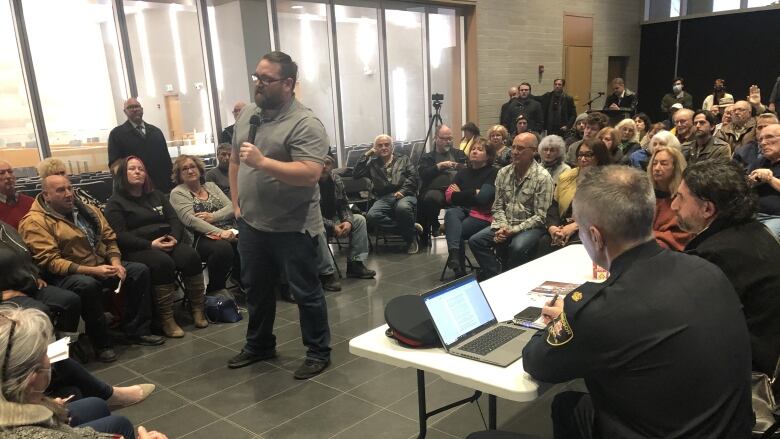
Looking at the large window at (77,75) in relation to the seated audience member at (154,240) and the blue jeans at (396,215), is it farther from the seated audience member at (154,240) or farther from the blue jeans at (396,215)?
the blue jeans at (396,215)

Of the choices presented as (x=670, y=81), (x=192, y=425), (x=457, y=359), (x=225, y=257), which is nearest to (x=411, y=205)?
(x=225, y=257)

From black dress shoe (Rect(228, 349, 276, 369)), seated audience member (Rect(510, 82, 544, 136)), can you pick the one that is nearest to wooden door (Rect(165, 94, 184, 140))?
black dress shoe (Rect(228, 349, 276, 369))

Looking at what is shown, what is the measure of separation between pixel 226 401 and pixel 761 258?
7.68 feet

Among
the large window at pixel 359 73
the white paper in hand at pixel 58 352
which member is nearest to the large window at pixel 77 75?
the large window at pixel 359 73

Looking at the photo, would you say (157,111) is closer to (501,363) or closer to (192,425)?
(192,425)

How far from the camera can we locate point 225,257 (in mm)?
4121

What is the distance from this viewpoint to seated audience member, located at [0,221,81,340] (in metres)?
2.99

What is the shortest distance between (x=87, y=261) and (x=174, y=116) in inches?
146

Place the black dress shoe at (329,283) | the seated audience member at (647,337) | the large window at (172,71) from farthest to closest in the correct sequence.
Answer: the large window at (172,71)
the black dress shoe at (329,283)
the seated audience member at (647,337)

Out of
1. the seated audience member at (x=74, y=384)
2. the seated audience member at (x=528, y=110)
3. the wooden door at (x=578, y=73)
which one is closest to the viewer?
the seated audience member at (x=74, y=384)

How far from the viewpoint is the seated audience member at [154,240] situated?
3.69m

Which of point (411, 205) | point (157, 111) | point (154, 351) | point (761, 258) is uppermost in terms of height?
point (157, 111)

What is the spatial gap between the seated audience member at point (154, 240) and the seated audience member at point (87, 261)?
3.3 inches

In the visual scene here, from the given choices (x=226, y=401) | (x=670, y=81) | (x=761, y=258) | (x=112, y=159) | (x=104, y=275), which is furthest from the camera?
(x=670, y=81)
